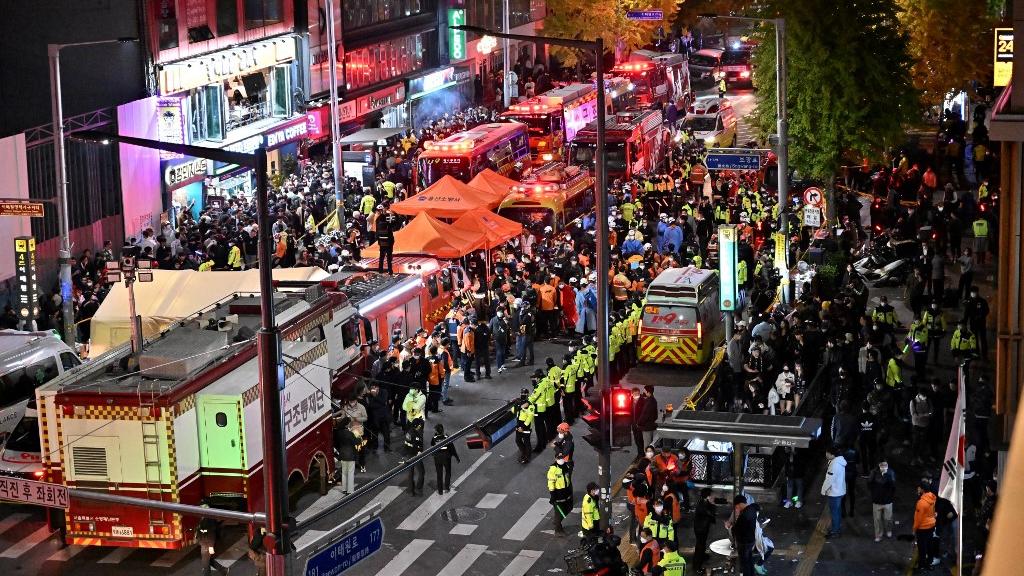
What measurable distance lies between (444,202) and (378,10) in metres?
25.8

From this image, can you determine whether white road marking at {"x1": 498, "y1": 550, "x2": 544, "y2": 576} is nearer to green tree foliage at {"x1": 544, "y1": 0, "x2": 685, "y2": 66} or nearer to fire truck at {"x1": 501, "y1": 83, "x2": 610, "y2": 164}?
fire truck at {"x1": 501, "y1": 83, "x2": 610, "y2": 164}

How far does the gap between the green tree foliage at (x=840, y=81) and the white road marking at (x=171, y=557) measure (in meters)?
28.5

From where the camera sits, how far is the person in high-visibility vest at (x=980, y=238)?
39.5 metres

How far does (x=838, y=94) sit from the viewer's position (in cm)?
4616

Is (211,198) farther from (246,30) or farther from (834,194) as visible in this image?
(834,194)

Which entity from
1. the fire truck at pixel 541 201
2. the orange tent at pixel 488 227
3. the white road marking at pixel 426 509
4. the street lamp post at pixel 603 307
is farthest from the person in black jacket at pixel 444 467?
the fire truck at pixel 541 201

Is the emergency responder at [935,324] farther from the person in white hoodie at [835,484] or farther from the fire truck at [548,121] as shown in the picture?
the fire truck at [548,121]

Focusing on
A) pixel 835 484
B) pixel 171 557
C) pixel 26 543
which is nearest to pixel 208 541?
pixel 171 557

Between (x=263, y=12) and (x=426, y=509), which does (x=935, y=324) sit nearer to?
(x=426, y=509)

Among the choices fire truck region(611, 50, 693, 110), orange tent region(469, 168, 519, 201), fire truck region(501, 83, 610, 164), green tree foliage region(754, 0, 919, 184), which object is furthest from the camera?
fire truck region(611, 50, 693, 110)

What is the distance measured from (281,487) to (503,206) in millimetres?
31899

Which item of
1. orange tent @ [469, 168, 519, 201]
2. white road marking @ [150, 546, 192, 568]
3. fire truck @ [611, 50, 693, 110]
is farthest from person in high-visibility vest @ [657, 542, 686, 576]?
fire truck @ [611, 50, 693, 110]

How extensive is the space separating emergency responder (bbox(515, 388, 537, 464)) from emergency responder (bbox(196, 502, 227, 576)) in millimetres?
6473

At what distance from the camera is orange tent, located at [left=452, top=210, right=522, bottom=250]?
3866 centimetres
